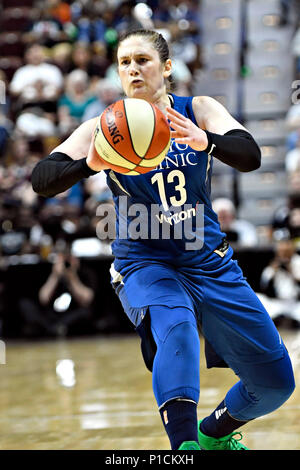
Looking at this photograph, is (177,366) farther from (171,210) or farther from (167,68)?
(167,68)

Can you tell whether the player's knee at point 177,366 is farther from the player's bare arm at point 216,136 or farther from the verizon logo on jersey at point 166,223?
the player's bare arm at point 216,136

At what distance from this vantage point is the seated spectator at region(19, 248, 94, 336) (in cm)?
935

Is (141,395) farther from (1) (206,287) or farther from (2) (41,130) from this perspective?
(2) (41,130)

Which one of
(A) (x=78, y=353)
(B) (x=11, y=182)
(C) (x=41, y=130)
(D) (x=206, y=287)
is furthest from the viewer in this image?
(C) (x=41, y=130)

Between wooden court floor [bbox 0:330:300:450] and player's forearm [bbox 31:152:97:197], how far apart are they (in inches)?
58.1

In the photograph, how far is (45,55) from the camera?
13047 millimetres

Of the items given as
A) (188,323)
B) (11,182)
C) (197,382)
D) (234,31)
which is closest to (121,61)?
(188,323)

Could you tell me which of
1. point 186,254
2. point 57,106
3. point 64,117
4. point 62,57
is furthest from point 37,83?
point 186,254

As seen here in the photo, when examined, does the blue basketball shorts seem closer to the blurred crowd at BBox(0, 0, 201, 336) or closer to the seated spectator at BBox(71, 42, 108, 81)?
the blurred crowd at BBox(0, 0, 201, 336)

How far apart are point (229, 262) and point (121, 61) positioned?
0.99m

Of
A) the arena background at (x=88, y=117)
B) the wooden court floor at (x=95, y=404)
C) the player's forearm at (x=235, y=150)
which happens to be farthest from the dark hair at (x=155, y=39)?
the arena background at (x=88, y=117)

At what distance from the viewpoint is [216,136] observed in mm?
2783

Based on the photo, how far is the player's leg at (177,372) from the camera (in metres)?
2.52

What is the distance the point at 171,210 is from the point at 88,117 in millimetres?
8361
